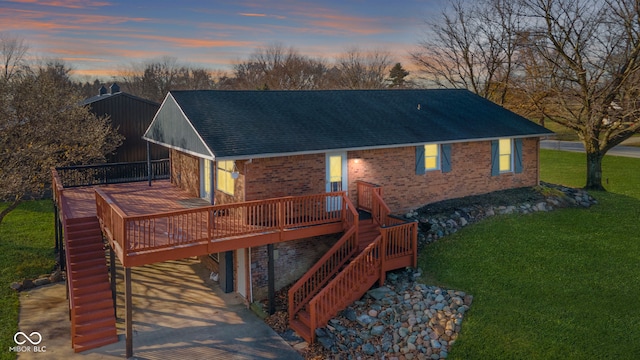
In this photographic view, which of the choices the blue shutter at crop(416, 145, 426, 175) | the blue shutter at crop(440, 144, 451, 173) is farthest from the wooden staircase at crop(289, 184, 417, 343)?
the blue shutter at crop(440, 144, 451, 173)

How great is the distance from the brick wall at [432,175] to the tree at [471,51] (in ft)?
47.4

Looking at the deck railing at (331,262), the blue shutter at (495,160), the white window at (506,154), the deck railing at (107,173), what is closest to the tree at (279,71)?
the deck railing at (107,173)

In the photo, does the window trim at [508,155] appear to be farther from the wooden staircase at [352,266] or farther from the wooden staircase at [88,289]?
the wooden staircase at [88,289]

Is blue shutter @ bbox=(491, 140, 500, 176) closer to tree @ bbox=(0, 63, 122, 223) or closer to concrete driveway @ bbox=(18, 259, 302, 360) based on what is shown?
concrete driveway @ bbox=(18, 259, 302, 360)

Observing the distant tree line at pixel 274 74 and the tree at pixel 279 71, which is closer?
the distant tree line at pixel 274 74

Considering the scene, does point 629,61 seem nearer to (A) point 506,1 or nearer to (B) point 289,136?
(A) point 506,1

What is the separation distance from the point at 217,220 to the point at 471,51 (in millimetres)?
28327

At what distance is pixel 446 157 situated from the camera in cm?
1730

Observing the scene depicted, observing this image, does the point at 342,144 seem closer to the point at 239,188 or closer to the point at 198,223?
the point at 239,188

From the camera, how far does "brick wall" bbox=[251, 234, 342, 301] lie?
1369 centimetres

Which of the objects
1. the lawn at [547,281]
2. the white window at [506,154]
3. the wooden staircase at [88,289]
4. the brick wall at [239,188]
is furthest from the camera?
the white window at [506,154]

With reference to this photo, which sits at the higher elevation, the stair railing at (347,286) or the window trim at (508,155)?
the window trim at (508,155)

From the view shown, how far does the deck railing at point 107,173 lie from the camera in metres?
19.8

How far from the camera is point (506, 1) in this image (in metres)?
30.0
